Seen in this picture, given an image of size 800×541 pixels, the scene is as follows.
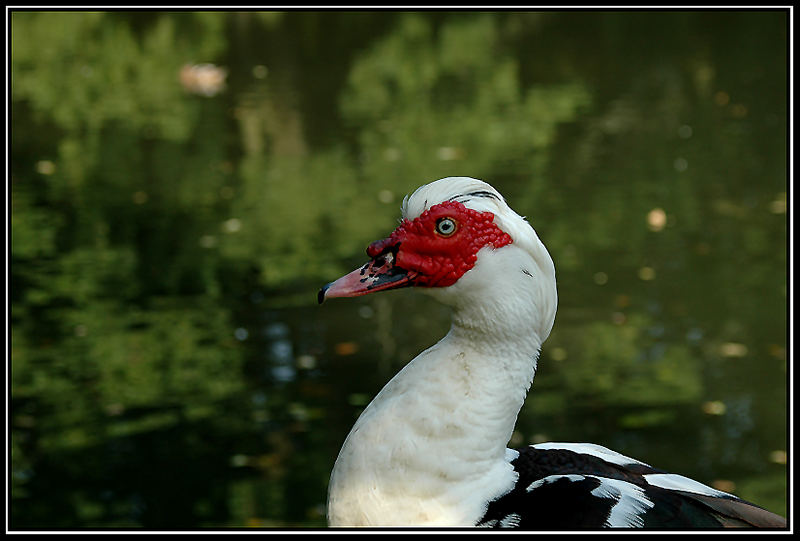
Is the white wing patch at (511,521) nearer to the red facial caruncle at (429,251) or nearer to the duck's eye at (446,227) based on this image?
the red facial caruncle at (429,251)

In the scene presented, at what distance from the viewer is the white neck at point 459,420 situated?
2365mm

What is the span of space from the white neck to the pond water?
2.02 m

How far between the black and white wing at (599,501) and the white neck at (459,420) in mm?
55

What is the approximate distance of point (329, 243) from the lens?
7.02 m

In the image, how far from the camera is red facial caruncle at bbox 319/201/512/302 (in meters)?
2.36

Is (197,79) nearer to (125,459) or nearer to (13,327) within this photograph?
(13,327)

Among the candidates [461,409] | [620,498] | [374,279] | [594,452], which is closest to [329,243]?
[594,452]

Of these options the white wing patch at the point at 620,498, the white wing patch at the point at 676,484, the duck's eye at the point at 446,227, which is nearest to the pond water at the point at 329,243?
the white wing patch at the point at 676,484

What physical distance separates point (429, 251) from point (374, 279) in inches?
5.9

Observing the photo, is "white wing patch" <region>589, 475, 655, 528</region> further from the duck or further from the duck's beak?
the duck's beak

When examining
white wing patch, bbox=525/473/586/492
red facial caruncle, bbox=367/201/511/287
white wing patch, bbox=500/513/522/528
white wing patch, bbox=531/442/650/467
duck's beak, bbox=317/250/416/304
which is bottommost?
white wing patch, bbox=500/513/522/528

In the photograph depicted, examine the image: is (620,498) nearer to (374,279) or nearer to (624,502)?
A: (624,502)

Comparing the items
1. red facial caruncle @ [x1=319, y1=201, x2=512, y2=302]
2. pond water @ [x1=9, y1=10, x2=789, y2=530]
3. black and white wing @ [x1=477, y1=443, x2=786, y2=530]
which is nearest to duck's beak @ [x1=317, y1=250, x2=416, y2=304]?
red facial caruncle @ [x1=319, y1=201, x2=512, y2=302]

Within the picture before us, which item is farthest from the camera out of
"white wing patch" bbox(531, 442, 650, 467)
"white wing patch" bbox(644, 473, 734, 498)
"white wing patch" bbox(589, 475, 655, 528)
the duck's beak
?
"white wing patch" bbox(531, 442, 650, 467)
